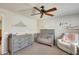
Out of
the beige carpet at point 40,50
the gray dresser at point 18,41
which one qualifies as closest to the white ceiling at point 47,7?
the gray dresser at point 18,41

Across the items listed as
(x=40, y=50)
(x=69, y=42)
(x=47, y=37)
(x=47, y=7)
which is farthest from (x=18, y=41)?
(x=69, y=42)

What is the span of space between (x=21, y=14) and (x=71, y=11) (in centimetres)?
91

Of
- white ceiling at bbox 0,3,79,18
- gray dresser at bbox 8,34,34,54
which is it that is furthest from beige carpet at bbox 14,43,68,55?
white ceiling at bbox 0,3,79,18

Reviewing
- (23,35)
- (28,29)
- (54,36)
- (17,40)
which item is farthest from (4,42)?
(54,36)

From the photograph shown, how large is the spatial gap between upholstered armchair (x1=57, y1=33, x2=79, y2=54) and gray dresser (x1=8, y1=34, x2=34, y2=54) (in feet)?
1.82

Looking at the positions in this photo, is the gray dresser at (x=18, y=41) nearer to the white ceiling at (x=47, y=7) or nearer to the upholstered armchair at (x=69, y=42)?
the white ceiling at (x=47, y=7)

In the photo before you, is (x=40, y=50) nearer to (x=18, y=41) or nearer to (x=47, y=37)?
(x=47, y=37)

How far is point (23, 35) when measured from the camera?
196cm

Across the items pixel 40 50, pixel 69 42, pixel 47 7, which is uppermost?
pixel 47 7

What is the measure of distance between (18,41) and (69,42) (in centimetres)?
94

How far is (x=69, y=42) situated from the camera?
192 cm

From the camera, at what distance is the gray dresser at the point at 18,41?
1865 mm

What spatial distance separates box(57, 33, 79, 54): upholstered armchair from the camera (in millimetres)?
1857

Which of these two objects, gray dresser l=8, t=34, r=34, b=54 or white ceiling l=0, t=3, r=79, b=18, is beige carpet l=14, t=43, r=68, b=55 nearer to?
gray dresser l=8, t=34, r=34, b=54
